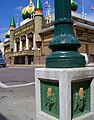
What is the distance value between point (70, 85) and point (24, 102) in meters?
2.81

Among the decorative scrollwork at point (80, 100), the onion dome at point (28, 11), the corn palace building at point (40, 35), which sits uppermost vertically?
the onion dome at point (28, 11)

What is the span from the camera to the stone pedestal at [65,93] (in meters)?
3.00

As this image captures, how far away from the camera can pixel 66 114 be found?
2998mm

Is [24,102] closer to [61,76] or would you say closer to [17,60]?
[61,76]

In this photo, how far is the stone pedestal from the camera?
9.84ft

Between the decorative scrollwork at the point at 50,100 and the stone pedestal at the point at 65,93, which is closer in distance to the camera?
the stone pedestal at the point at 65,93

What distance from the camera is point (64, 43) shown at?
3.23 metres

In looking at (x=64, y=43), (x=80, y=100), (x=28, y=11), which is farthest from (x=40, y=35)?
(x=80, y=100)

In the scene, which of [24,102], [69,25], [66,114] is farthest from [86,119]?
[24,102]

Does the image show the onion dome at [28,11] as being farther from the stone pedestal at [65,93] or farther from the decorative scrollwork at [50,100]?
the decorative scrollwork at [50,100]

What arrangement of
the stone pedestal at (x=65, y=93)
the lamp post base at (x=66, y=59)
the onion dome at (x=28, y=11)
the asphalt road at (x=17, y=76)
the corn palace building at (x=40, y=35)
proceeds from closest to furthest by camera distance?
the stone pedestal at (x=65, y=93) < the lamp post base at (x=66, y=59) < the asphalt road at (x=17, y=76) < the corn palace building at (x=40, y=35) < the onion dome at (x=28, y=11)

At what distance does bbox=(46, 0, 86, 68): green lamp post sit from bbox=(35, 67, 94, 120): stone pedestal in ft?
0.47

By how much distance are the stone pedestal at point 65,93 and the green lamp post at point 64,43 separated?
0.14 meters

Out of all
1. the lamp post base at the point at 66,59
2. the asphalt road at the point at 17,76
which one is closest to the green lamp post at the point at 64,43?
the lamp post base at the point at 66,59
